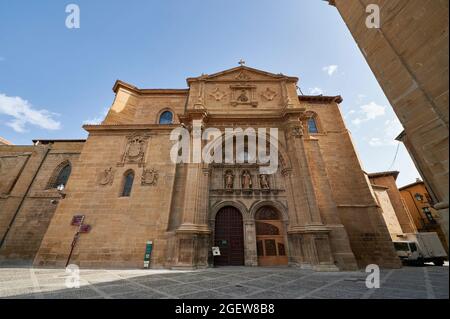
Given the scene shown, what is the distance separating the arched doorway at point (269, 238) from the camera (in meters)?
9.87

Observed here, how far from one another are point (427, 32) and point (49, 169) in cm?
2316

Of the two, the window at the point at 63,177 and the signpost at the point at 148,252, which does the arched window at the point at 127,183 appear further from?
the window at the point at 63,177

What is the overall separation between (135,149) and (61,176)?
9.52 meters

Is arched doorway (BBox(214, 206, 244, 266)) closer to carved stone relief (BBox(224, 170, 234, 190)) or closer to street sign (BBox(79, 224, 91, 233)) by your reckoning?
carved stone relief (BBox(224, 170, 234, 190))

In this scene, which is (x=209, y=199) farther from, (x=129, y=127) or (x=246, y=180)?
(x=129, y=127)

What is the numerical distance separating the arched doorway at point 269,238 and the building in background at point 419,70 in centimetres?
794

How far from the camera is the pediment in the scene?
1472 centimetres

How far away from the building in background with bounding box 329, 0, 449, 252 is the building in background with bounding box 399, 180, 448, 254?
93.4 ft

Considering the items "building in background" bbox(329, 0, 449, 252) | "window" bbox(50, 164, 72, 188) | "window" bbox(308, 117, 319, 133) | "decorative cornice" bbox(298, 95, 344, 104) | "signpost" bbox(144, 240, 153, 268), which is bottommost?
"signpost" bbox(144, 240, 153, 268)

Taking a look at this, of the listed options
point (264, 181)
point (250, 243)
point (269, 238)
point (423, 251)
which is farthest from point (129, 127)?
point (423, 251)

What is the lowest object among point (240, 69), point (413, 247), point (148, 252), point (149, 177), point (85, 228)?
point (148, 252)

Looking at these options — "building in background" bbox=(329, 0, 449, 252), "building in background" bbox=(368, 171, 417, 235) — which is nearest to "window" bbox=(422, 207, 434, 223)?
"building in background" bbox=(368, 171, 417, 235)

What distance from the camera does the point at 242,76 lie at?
15148 millimetres
